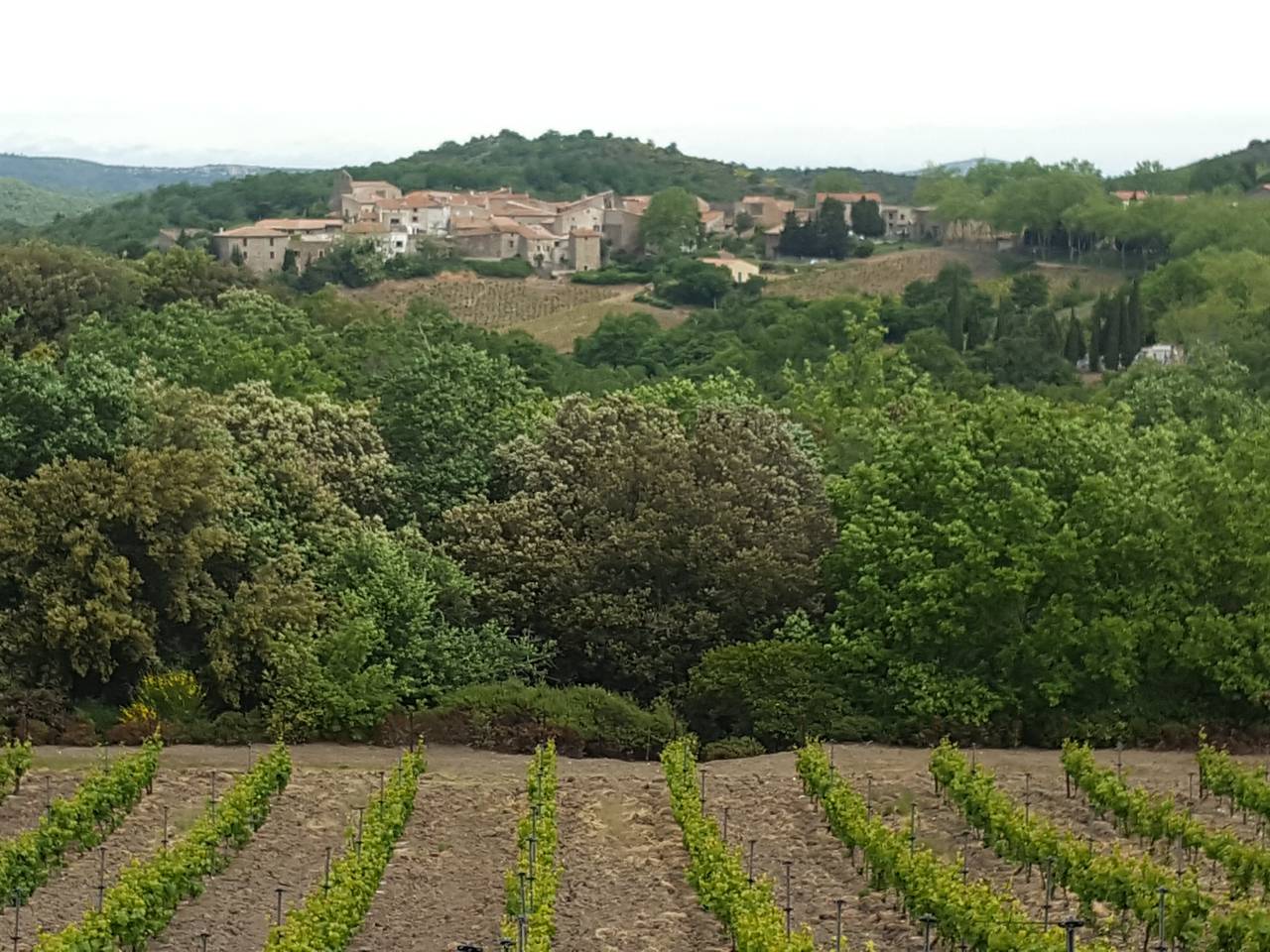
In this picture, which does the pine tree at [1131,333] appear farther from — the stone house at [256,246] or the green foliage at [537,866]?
the stone house at [256,246]

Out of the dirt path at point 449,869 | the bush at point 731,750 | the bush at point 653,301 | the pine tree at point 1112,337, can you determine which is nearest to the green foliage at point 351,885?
the dirt path at point 449,869

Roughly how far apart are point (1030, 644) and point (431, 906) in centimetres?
1090

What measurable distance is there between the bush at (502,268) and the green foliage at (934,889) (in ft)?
270

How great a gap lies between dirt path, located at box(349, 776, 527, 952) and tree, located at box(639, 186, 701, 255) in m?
94.3

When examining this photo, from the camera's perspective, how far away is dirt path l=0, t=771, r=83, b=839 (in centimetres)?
1984

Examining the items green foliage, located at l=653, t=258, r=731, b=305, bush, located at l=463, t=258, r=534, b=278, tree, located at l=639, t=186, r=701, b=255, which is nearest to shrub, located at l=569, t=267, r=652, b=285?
bush, located at l=463, t=258, r=534, b=278

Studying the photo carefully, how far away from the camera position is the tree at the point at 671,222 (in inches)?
4594

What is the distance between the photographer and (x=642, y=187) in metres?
164

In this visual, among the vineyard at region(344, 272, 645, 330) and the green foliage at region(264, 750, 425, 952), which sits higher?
the green foliage at region(264, 750, 425, 952)

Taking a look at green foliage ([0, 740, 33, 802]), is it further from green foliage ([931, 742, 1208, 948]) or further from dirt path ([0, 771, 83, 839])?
green foliage ([931, 742, 1208, 948])

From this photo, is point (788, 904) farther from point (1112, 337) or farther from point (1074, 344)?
point (1112, 337)

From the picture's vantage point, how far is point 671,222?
118 m

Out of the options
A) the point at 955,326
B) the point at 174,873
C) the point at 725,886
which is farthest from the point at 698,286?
the point at 174,873

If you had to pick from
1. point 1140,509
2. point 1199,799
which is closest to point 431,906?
point 1199,799
